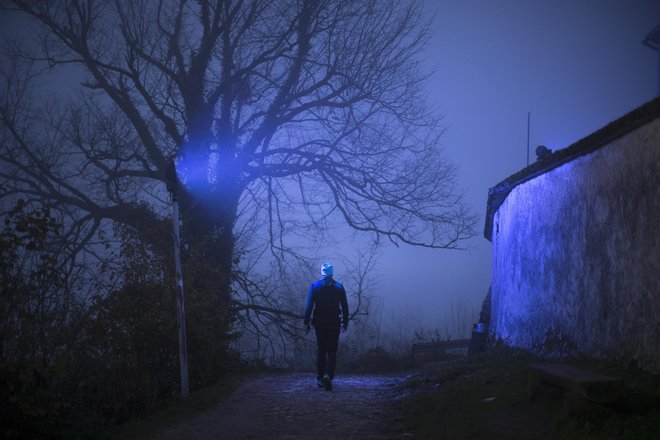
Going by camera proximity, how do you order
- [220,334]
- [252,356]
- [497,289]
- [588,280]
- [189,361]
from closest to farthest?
[588,280] < [189,361] < [220,334] < [497,289] < [252,356]

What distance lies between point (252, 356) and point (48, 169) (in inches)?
310

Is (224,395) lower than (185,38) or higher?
lower

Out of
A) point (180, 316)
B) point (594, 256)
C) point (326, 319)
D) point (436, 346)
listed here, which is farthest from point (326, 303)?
point (436, 346)

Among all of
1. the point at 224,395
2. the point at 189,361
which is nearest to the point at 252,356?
the point at 189,361

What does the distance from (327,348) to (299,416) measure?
2.81 meters

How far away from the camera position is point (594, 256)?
8.41 metres

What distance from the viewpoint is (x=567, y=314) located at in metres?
9.29

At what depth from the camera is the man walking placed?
36.2ft

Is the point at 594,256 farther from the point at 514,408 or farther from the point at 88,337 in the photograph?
the point at 88,337

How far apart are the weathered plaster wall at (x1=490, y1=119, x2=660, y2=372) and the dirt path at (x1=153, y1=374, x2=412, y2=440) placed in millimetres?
2865

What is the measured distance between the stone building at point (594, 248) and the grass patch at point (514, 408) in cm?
45

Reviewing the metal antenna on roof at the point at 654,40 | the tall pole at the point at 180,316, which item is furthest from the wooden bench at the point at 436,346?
the metal antenna on roof at the point at 654,40

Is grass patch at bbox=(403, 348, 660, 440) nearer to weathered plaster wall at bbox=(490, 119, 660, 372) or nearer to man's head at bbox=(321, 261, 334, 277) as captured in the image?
weathered plaster wall at bbox=(490, 119, 660, 372)

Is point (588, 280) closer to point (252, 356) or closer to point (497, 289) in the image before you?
point (497, 289)
